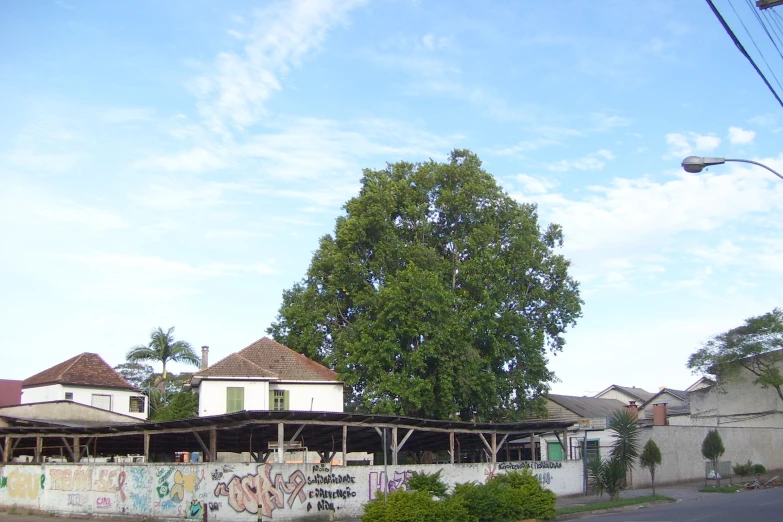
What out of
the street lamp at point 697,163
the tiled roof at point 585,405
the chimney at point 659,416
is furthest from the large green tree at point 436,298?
the street lamp at point 697,163

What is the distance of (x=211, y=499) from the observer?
913 inches

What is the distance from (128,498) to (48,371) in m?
33.0

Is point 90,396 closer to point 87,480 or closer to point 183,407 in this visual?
point 183,407

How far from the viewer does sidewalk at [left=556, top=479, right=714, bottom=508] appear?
3094 centimetres

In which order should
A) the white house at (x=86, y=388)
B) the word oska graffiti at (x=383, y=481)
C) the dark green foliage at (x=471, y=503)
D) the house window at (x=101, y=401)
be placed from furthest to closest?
the house window at (x=101, y=401) → the white house at (x=86, y=388) → the word oska graffiti at (x=383, y=481) → the dark green foliage at (x=471, y=503)

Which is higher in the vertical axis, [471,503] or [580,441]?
[580,441]

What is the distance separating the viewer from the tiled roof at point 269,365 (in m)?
41.6

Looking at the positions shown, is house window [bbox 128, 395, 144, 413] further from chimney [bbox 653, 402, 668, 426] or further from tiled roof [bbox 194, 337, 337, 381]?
chimney [bbox 653, 402, 668, 426]

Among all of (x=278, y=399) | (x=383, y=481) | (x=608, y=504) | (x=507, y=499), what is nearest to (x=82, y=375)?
(x=278, y=399)

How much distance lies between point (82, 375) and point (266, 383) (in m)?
18.3

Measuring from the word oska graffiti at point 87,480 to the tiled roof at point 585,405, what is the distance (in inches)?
1235

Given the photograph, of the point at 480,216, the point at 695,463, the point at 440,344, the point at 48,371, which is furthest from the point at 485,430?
the point at 48,371

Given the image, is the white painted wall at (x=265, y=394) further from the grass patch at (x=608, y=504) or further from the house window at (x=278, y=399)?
the grass patch at (x=608, y=504)

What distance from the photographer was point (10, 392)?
63.1 meters
